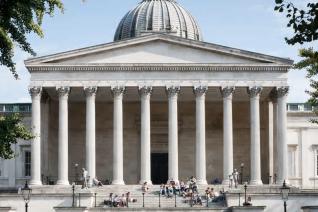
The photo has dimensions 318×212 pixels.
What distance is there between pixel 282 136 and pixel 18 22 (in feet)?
128

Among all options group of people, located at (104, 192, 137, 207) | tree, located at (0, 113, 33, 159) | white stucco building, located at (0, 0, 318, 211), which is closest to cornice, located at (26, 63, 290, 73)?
white stucco building, located at (0, 0, 318, 211)

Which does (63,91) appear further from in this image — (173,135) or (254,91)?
(254,91)

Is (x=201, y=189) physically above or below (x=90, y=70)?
below

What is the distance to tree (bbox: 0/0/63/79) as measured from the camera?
3031cm

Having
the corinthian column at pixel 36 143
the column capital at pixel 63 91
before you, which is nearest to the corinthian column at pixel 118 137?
the column capital at pixel 63 91

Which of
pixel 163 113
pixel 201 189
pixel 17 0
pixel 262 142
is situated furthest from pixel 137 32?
pixel 17 0

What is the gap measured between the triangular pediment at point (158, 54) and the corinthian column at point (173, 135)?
249 cm

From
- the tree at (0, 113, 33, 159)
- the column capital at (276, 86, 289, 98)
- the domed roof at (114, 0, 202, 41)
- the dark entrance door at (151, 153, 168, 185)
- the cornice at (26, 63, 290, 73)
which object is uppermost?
the domed roof at (114, 0, 202, 41)

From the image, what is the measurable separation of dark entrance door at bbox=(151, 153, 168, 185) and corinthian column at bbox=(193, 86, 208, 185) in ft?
25.7

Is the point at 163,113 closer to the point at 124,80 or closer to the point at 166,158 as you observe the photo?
the point at 166,158

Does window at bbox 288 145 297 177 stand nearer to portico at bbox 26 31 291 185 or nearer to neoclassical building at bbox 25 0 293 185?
neoclassical building at bbox 25 0 293 185

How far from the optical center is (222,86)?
2630 inches

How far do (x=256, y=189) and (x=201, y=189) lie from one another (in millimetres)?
4415

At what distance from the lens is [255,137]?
218ft
